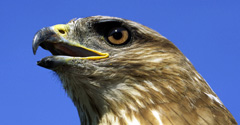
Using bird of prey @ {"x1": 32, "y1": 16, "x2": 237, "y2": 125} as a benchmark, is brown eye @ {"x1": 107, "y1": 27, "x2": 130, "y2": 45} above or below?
above

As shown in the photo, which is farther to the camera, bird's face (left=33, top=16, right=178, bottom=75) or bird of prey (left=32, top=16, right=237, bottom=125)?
bird's face (left=33, top=16, right=178, bottom=75)

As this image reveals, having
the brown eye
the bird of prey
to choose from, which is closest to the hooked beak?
the bird of prey

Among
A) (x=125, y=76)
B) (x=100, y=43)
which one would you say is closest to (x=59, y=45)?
(x=100, y=43)

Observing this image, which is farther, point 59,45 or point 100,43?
point 100,43

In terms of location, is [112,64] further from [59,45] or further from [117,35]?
[59,45]

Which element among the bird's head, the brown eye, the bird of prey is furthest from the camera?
the brown eye

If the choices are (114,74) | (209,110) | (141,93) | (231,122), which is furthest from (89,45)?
(231,122)

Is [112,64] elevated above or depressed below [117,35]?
below

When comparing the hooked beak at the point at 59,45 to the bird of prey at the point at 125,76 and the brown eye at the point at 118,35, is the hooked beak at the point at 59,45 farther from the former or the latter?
the brown eye at the point at 118,35

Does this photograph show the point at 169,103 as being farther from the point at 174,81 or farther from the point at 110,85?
the point at 110,85

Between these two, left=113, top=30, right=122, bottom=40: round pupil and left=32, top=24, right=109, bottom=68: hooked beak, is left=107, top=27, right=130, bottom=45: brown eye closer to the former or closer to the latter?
left=113, top=30, right=122, bottom=40: round pupil
